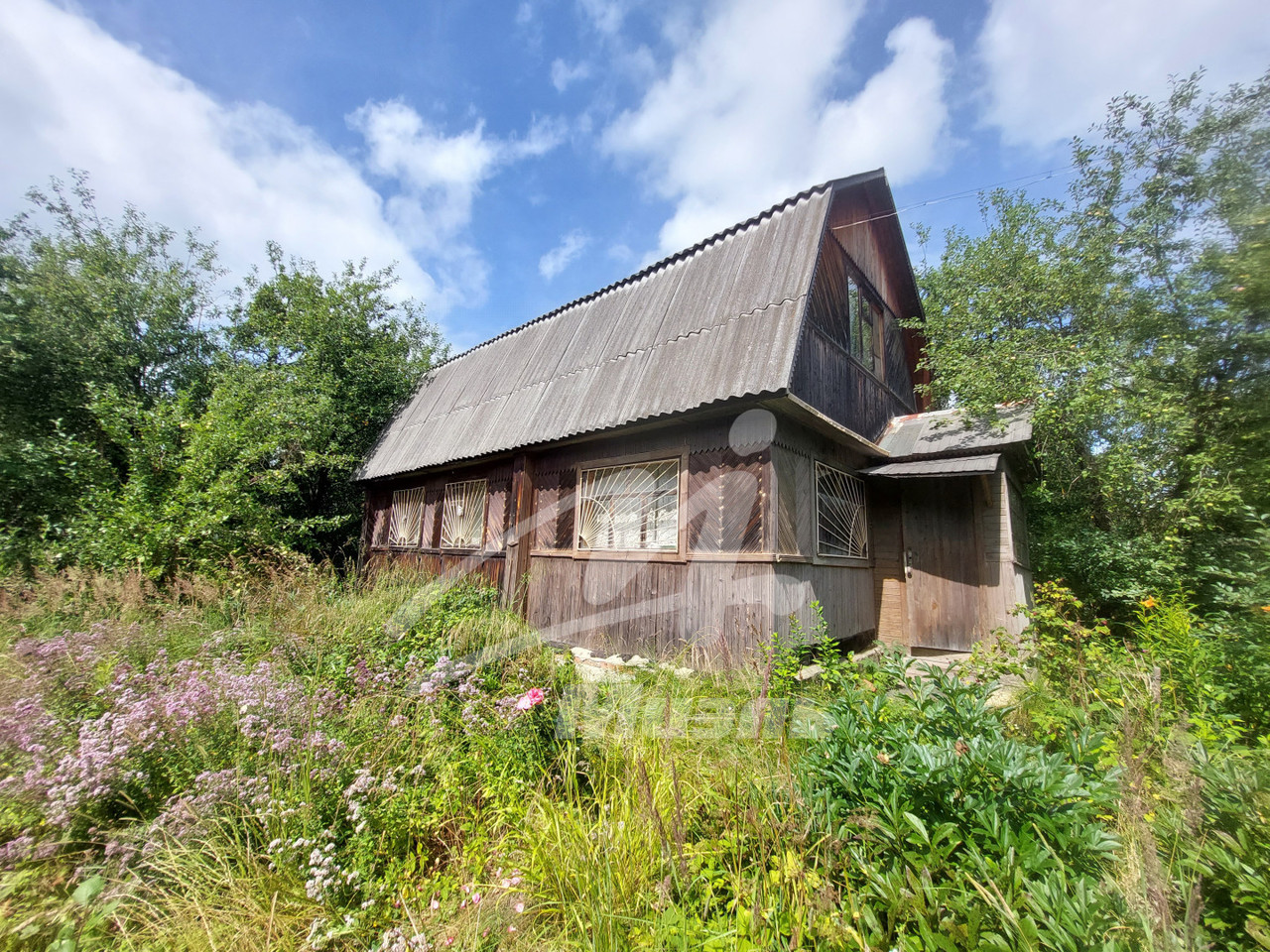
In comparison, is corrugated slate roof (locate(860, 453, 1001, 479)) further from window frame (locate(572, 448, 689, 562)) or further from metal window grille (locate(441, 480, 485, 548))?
metal window grille (locate(441, 480, 485, 548))

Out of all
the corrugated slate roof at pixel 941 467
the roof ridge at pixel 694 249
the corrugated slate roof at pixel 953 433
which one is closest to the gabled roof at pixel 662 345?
the roof ridge at pixel 694 249

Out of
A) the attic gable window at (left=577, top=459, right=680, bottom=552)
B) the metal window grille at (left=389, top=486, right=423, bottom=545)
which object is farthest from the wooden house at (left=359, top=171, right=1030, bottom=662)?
the metal window grille at (left=389, top=486, right=423, bottom=545)

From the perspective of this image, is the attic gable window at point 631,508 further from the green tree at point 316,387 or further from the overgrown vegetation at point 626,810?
the green tree at point 316,387

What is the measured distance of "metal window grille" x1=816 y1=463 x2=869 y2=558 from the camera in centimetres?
646

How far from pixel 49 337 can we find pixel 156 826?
13056 mm

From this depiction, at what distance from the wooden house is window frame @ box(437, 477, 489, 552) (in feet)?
0.26

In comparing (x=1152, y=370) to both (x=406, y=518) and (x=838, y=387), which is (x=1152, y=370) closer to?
(x=838, y=387)

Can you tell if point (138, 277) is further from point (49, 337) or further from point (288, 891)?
point (288, 891)

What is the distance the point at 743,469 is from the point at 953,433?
410 cm

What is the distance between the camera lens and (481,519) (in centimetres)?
905

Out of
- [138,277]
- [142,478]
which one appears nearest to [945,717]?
[142,478]

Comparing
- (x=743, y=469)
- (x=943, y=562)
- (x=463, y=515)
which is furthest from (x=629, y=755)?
(x=463, y=515)

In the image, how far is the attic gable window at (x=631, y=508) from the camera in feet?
20.7

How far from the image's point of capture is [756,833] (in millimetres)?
2029
